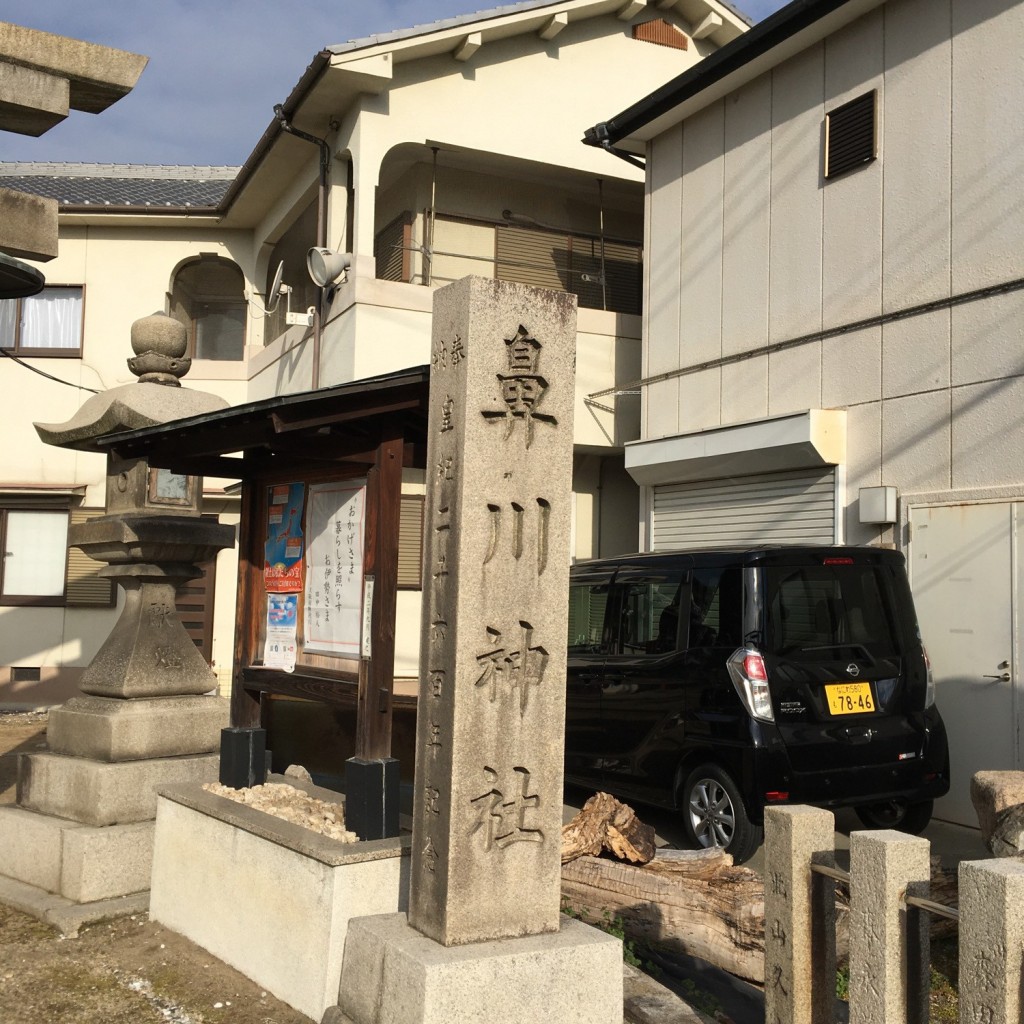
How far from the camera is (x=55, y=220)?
5.55 meters

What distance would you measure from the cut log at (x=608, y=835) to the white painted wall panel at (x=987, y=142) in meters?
5.39

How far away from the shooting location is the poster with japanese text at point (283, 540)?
20.6 ft

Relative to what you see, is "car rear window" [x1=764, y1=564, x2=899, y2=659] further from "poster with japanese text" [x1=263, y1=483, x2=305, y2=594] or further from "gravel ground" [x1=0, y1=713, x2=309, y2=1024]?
"gravel ground" [x1=0, y1=713, x2=309, y2=1024]

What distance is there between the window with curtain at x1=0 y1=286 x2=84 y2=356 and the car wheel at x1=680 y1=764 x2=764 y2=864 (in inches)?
570

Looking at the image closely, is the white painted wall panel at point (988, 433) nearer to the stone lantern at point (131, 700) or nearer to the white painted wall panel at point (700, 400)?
the white painted wall panel at point (700, 400)

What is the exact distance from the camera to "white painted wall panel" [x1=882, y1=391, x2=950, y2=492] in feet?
30.6

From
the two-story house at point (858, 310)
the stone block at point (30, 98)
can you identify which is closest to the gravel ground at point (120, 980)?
the stone block at point (30, 98)

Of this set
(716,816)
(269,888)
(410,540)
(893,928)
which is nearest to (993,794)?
(716,816)

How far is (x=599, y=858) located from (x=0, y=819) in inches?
148

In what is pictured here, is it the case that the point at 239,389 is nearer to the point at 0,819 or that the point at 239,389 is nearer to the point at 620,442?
the point at 620,442

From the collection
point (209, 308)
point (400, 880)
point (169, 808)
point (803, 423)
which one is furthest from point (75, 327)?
point (400, 880)

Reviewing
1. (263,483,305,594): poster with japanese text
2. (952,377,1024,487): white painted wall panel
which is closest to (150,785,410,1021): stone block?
(263,483,305,594): poster with japanese text

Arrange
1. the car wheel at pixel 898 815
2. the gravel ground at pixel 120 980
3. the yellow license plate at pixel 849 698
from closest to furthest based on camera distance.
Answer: the gravel ground at pixel 120 980 → the yellow license plate at pixel 849 698 → the car wheel at pixel 898 815

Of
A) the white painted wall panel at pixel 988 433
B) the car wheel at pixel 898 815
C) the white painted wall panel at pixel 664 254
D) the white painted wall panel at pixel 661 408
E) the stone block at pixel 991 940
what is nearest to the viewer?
the stone block at pixel 991 940
